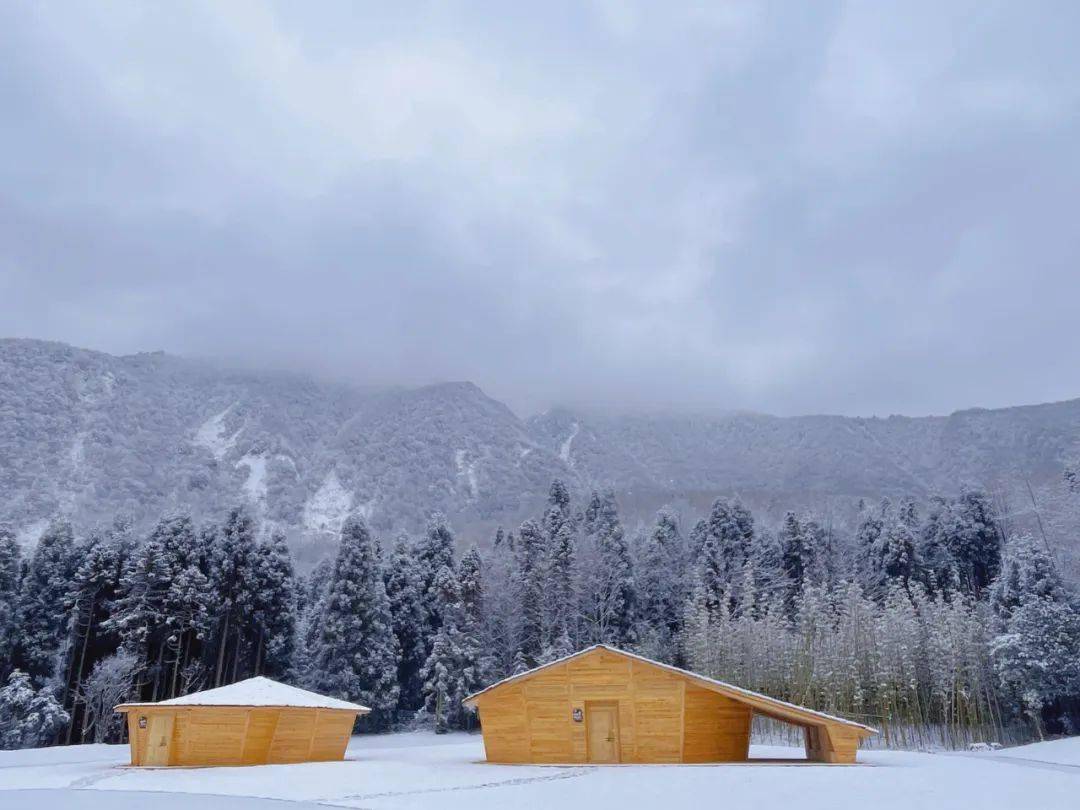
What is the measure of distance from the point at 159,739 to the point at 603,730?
1210cm

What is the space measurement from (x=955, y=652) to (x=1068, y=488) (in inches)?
385

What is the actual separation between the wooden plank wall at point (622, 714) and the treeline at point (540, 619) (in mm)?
15354

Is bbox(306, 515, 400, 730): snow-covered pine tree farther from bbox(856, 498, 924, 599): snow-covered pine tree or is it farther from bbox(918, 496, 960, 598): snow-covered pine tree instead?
bbox(918, 496, 960, 598): snow-covered pine tree

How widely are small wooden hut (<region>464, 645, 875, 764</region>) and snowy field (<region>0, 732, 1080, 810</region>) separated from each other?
4.40 ft

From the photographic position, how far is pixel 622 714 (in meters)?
19.5

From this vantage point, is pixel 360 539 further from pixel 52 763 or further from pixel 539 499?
pixel 539 499

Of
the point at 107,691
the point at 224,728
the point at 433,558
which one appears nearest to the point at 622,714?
the point at 224,728

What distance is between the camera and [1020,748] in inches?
1144

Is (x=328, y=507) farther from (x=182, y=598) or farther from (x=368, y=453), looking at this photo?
(x=182, y=598)

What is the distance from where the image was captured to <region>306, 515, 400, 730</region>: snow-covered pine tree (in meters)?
37.8

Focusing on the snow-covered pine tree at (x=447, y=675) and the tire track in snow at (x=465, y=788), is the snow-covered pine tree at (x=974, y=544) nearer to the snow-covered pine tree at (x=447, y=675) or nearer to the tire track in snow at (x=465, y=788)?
the snow-covered pine tree at (x=447, y=675)

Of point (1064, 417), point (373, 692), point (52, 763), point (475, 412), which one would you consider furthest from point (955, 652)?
point (475, 412)

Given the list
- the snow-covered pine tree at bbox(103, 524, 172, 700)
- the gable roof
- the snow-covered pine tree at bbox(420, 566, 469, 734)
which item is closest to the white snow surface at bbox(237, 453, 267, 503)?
the snow-covered pine tree at bbox(103, 524, 172, 700)

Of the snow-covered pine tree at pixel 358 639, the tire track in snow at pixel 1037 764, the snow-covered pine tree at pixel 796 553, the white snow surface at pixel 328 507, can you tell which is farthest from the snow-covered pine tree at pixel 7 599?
the white snow surface at pixel 328 507
